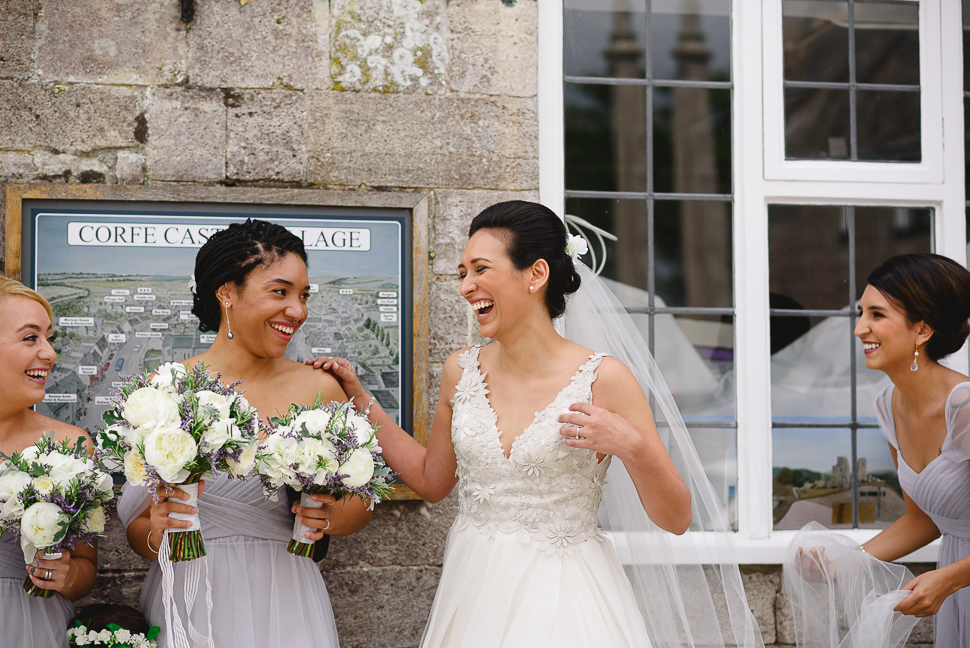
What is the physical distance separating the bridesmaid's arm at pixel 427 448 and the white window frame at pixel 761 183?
1.21 m

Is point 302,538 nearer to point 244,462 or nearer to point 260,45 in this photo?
point 244,462

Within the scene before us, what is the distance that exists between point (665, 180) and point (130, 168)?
247 cm

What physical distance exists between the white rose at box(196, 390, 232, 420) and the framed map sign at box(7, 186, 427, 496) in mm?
1247

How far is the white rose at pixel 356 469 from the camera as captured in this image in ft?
7.14

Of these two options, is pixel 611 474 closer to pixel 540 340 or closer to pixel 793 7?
pixel 540 340

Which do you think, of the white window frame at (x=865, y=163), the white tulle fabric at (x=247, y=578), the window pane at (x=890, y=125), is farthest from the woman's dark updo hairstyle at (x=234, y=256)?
the window pane at (x=890, y=125)

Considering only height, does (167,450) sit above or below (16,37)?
below

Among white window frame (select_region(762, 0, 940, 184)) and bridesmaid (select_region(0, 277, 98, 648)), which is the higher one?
white window frame (select_region(762, 0, 940, 184))

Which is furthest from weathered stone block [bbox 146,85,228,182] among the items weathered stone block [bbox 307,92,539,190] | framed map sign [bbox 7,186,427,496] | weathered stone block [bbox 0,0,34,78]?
weathered stone block [bbox 0,0,34,78]

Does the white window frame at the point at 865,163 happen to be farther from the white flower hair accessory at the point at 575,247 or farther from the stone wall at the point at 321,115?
the white flower hair accessory at the point at 575,247

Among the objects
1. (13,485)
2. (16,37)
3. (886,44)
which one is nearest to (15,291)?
(13,485)

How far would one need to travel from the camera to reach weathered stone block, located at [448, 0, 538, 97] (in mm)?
3438

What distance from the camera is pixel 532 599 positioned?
2389mm

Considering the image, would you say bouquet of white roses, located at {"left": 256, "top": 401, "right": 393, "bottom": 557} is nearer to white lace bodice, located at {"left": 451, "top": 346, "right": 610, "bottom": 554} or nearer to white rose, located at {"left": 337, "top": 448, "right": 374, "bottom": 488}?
white rose, located at {"left": 337, "top": 448, "right": 374, "bottom": 488}
